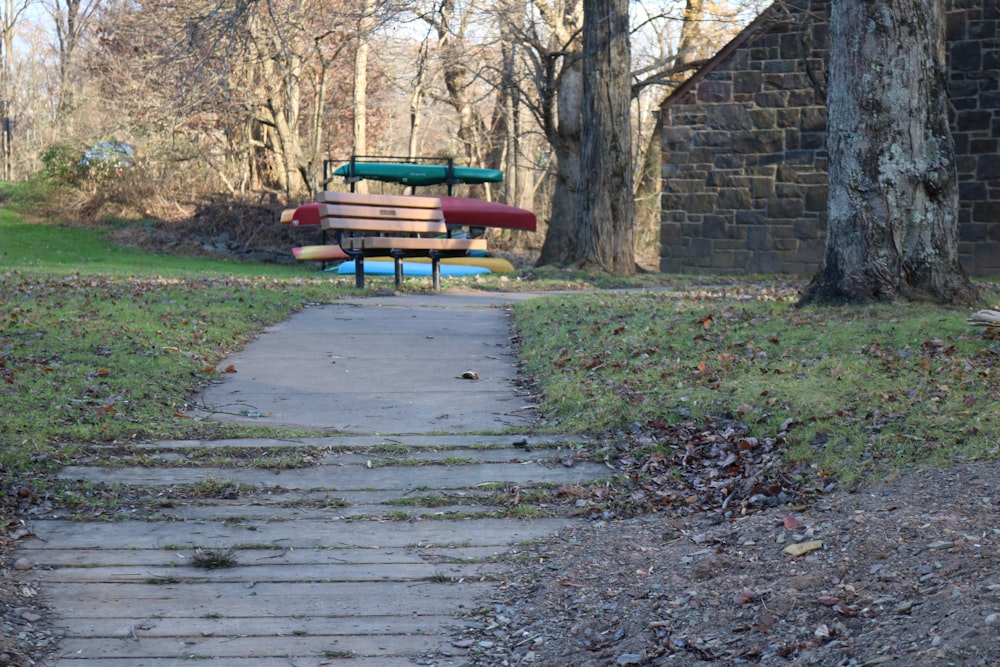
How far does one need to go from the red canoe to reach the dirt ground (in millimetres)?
15780

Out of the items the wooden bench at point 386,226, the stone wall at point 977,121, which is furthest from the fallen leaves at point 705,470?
the stone wall at point 977,121

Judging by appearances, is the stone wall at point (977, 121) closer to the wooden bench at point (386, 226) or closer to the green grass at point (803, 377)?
the wooden bench at point (386, 226)

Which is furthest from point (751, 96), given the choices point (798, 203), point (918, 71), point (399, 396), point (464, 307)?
point (399, 396)

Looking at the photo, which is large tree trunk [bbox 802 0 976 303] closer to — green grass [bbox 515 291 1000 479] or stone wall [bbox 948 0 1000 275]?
green grass [bbox 515 291 1000 479]

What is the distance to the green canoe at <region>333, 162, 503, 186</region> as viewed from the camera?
22.4 metres

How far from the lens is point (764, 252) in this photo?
18719 millimetres

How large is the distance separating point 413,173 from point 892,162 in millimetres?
15520

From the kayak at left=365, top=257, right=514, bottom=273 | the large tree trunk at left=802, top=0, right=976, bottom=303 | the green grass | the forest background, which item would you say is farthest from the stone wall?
the large tree trunk at left=802, top=0, right=976, bottom=303

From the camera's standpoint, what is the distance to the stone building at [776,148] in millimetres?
17688

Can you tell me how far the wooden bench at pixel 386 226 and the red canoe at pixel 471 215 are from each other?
5440 millimetres

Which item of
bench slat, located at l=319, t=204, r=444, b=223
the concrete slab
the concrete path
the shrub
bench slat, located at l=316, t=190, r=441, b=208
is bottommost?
the concrete path

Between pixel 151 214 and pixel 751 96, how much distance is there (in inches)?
623

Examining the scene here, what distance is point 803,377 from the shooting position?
664cm

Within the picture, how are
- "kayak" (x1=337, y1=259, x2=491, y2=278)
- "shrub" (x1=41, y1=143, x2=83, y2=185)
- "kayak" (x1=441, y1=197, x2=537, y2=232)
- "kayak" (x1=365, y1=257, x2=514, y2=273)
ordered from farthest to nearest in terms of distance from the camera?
1. "shrub" (x1=41, y1=143, x2=83, y2=185)
2. "kayak" (x1=441, y1=197, x2=537, y2=232)
3. "kayak" (x1=337, y1=259, x2=491, y2=278)
4. "kayak" (x1=365, y1=257, x2=514, y2=273)
